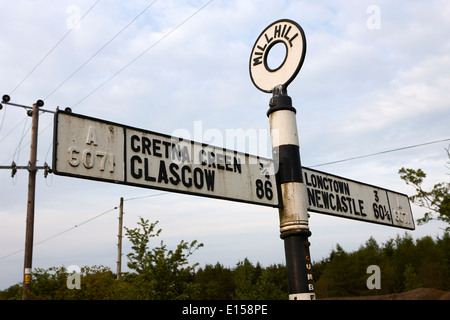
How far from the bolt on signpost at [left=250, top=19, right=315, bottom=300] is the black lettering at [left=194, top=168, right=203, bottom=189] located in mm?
1095

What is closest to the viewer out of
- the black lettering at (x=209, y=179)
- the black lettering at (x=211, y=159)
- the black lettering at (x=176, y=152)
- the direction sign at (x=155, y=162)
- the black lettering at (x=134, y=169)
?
the direction sign at (x=155, y=162)

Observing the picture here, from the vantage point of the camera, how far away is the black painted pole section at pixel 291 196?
16.5 ft

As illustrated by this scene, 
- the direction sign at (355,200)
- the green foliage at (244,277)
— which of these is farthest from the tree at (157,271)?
the direction sign at (355,200)

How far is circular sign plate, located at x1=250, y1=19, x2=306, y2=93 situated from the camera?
223 inches

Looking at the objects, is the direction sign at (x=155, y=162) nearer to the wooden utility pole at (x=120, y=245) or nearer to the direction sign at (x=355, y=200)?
the direction sign at (x=355, y=200)

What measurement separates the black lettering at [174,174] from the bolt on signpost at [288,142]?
1402 mm

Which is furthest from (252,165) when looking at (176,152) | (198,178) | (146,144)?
(146,144)

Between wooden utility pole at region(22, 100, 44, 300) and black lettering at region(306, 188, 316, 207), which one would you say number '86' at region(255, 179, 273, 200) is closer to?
black lettering at region(306, 188, 316, 207)

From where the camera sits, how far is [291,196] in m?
5.45

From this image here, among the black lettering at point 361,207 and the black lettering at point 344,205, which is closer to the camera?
the black lettering at point 344,205

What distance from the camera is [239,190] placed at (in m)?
5.40

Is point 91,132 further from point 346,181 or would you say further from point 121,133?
point 346,181
